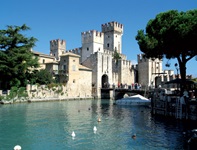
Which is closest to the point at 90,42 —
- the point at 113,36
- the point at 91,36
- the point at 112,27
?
the point at 91,36

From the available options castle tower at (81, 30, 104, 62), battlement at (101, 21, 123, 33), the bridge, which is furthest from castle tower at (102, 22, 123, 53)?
the bridge

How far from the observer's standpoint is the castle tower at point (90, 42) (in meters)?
57.0

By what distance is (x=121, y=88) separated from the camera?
46.5 m

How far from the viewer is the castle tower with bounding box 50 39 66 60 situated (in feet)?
209

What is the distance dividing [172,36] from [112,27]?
148 feet

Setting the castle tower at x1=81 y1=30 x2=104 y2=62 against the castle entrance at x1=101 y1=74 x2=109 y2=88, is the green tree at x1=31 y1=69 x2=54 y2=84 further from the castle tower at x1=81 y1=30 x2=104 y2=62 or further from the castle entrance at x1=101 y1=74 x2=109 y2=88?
the castle tower at x1=81 y1=30 x2=104 y2=62

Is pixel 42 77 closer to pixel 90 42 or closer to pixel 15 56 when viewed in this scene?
pixel 15 56

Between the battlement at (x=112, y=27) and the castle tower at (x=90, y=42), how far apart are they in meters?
6.72

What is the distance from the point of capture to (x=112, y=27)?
212ft

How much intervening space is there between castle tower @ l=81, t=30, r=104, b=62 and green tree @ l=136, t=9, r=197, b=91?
1211 inches

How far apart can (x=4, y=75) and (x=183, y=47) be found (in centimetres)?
2607

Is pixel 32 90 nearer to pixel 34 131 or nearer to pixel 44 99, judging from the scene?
pixel 44 99

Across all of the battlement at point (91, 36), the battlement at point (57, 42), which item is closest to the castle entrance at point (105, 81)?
the battlement at point (91, 36)

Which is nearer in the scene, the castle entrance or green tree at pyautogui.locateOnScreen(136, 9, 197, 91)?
green tree at pyautogui.locateOnScreen(136, 9, 197, 91)
